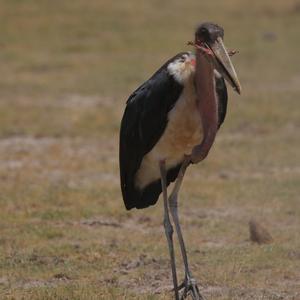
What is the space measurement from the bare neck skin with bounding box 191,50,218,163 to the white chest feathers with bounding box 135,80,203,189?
0.07m

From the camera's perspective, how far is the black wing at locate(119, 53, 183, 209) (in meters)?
6.13

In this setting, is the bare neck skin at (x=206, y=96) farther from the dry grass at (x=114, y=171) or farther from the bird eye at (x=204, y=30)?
the dry grass at (x=114, y=171)

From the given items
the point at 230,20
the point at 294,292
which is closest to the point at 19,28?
the point at 230,20

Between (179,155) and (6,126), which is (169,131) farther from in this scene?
(6,126)

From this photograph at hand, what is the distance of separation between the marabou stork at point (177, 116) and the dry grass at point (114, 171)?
87cm

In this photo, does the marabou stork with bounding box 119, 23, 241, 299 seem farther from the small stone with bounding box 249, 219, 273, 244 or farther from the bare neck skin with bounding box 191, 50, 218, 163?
the small stone with bounding box 249, 219, 273, 244

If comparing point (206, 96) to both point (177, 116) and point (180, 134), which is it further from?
point (180, 134)

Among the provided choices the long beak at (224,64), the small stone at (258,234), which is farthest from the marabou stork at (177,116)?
the small stone at (258,234)

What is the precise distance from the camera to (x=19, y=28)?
77.8ft

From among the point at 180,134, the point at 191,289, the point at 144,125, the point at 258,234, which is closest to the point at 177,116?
the point at 180,134

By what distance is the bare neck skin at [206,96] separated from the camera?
19.3ft

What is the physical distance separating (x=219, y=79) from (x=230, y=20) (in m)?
20.1

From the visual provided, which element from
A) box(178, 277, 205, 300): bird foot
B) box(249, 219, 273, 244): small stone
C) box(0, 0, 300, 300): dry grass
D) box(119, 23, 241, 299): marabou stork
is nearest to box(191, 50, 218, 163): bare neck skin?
box(119, 23, 241, 299): marabou stork

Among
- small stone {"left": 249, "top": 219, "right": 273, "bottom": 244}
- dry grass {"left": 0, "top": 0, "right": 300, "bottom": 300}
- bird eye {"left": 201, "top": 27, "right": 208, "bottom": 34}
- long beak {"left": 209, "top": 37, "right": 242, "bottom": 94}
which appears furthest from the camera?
small stone {"left": 249, "top": 219, "right": 273, "bottom": 244}
